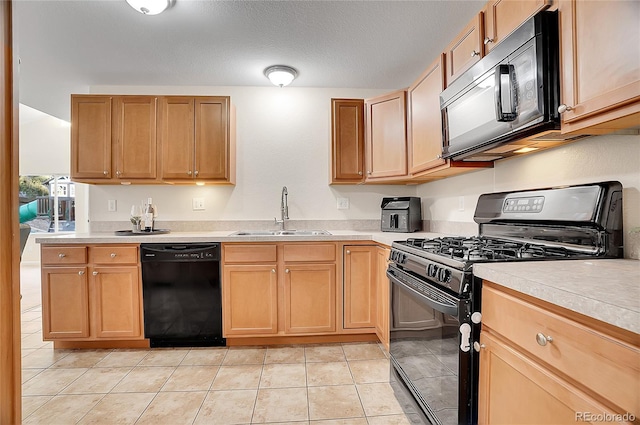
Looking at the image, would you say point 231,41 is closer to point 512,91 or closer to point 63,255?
point 512,91

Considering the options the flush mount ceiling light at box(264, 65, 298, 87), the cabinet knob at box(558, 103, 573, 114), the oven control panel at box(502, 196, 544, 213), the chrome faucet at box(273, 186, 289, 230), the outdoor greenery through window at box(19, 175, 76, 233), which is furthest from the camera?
the outdoor greenery through window at box(19, 175, 76, 233)

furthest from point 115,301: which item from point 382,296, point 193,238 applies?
point 382,296

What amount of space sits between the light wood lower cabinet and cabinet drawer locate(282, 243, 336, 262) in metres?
1.16

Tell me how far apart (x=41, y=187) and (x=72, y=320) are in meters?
→ 5.93

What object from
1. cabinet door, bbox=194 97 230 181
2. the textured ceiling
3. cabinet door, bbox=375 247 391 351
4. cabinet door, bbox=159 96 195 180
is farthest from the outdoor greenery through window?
cabinet door, bbox=375 247 391 351

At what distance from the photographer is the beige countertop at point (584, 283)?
65 centimetres

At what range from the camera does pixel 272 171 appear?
3.11 m

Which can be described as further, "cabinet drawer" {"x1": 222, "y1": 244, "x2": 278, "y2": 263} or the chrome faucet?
the chrome faucet

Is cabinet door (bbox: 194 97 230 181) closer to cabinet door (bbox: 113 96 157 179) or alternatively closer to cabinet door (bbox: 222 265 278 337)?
cabinet door (bbox: 113 96 157 179)

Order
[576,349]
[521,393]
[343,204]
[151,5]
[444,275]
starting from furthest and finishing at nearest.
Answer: [343,204], [151,5], [444,275], [521,393], [576,349]

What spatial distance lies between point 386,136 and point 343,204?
0.82m

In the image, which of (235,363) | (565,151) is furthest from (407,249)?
(235,363)

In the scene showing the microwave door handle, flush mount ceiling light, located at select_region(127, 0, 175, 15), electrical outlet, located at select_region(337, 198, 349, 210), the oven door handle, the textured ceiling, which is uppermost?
the textured ceiling

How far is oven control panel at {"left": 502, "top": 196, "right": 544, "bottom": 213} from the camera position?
1.53 metres
